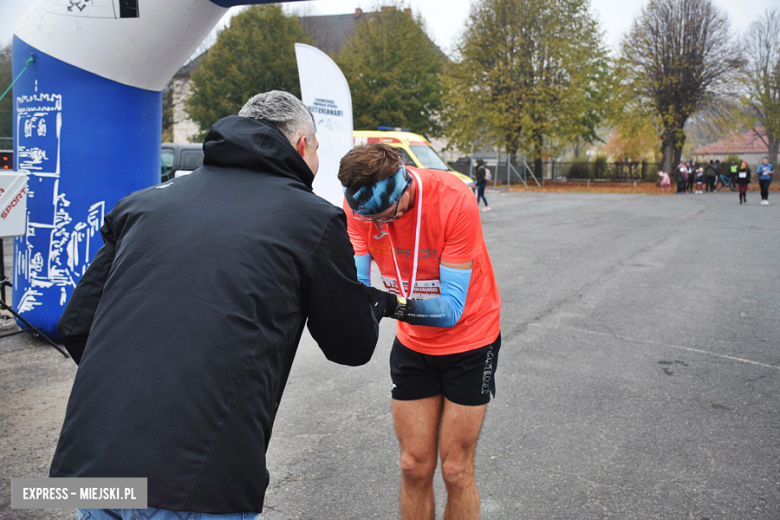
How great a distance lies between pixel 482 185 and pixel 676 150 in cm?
2466

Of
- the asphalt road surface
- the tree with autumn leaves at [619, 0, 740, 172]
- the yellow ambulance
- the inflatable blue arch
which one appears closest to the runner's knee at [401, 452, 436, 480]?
the asphalt road surface

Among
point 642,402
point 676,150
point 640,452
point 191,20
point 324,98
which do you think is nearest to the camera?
point 640,452

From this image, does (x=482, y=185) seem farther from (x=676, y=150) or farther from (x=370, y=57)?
(x=676, y=150)

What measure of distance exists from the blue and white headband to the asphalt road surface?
65.2 inches

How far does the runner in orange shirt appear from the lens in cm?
246

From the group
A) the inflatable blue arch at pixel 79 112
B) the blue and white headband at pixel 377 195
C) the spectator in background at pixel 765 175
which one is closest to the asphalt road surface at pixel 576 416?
the inflatable blue arch at pixel 79 112

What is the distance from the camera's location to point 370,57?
128ft

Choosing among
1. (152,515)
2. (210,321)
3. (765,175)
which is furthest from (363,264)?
(765,175)

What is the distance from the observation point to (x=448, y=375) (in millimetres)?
2594

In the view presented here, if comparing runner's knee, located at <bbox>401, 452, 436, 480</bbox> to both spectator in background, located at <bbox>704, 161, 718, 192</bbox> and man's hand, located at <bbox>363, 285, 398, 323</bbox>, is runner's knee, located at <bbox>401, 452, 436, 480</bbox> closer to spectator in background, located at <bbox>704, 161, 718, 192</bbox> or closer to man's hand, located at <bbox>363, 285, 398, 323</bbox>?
man's hand, located at <bbox>363, 285, 398, 323</bbox>

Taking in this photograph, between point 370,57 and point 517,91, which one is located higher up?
point 370,57

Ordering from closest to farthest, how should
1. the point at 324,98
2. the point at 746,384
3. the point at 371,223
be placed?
the point at 371,223 → the point at 746,384 → the point at 324,98

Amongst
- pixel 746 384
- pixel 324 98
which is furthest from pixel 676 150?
pixel 746 384

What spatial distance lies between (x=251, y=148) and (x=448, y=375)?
4.78 ft
